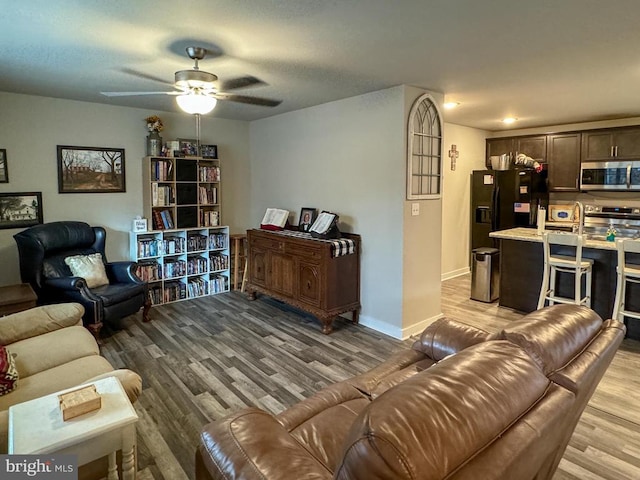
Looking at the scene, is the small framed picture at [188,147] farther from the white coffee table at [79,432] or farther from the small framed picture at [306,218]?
the white coffee table at [79,432]

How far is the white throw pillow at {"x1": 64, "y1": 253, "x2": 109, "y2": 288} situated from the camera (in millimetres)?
4090

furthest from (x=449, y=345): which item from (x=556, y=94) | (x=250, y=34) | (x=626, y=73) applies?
(x=556, y=94)

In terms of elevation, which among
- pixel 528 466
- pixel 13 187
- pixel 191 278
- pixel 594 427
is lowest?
pixel 594 427

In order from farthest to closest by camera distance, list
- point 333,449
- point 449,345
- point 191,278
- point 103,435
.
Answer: point 191,278, point 449,345, point 103,435, point 333,449

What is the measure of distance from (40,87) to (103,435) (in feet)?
12.3

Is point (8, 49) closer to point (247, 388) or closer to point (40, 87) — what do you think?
point (40, 87)

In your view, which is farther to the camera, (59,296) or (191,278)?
(191,278)

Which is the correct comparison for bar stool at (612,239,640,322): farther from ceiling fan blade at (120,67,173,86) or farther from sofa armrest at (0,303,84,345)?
sofa armrest at (0,303,84,345)

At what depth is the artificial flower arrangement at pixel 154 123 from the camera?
492cm

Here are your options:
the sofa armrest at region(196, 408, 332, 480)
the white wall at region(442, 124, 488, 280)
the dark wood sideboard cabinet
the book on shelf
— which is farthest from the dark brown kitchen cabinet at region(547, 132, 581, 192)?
the sofa armrest at region(196, 408, 332, 480)

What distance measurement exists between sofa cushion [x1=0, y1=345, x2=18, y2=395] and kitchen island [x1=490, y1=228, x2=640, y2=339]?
15.3ft

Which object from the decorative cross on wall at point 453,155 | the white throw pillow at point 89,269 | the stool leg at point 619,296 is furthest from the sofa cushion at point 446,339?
the decorative cross on wall at point 453,155

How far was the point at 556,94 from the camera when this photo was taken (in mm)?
4207

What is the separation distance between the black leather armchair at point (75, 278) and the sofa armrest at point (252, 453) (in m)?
2.98
